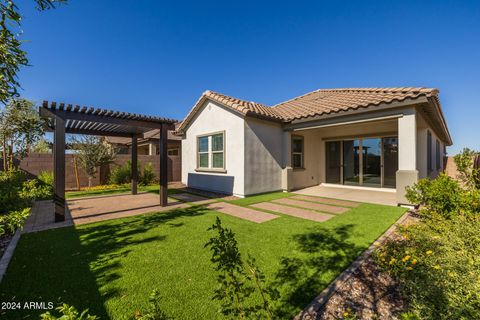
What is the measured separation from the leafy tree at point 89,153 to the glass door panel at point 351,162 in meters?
14.7

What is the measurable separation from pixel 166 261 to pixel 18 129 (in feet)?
41.3

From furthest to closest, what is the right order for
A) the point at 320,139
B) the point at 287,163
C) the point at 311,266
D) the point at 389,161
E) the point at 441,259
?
the point at 320,139
the point at 389,161
the point at 287,163
the point at 311,266
the point at 441,259

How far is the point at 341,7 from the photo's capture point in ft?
34.0

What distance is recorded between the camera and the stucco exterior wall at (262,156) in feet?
30.8

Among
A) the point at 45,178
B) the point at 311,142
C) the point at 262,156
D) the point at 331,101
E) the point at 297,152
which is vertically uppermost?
the point at 331,101

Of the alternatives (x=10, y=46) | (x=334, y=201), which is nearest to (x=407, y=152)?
(x=334, y=201)

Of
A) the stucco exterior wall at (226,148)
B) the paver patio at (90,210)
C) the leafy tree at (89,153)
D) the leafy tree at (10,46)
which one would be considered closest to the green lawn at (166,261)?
the paver patio at (90,210)

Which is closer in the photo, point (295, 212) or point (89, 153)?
point (295, 212)

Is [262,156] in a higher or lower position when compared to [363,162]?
higher

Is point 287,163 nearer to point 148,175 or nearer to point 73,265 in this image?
point 73,265

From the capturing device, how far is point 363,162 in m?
11.7

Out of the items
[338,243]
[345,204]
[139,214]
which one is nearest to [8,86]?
[139,214]

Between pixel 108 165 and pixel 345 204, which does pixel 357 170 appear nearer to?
pixel 345 204

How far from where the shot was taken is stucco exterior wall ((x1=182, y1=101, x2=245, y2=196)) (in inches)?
372
